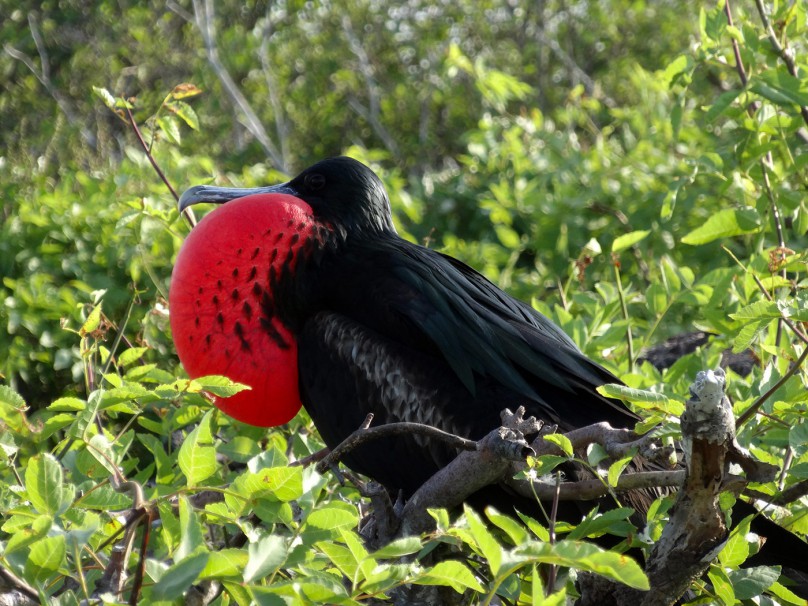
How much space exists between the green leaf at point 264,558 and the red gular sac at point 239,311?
3.84ft

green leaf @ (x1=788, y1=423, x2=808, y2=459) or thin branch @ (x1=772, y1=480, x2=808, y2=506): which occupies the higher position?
green leaf @ (x1=788, y1=423, x2=808, y2=459)

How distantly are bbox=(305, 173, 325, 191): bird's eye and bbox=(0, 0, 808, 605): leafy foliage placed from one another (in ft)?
0.93

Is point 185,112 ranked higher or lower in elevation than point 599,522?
higher

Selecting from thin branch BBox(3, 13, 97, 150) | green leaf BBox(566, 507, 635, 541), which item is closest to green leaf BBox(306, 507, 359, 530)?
green leaf BBox(566, 507, 635, 541)

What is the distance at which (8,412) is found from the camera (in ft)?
5.28

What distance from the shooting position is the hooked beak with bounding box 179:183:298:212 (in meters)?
2.60

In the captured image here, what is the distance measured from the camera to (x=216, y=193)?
2.67m

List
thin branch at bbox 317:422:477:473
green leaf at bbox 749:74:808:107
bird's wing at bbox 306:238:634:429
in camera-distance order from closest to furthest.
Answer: thin branch at bbox 317:422:477:473 < bird's wing at bbox 306:238:634:429 < green leaf at bbox 749:74:808:107

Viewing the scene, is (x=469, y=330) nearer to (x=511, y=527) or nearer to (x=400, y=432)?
(x=400, y=432)

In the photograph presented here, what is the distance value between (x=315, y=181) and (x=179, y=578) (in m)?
1.67

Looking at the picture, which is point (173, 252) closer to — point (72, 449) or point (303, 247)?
point (303, 247)

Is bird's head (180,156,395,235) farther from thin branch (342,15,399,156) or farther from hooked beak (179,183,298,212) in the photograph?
thin branch (342,15,399,156)

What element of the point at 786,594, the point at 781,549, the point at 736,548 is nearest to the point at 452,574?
the point at 736,548

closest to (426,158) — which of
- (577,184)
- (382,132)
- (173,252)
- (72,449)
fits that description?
(382,132)
